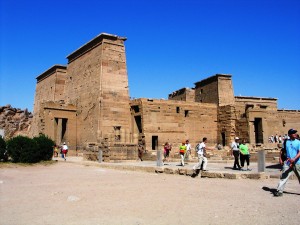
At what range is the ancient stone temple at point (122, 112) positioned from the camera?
25.9 meters

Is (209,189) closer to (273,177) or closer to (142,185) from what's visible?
(142,185)

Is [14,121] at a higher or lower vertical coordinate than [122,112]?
higher

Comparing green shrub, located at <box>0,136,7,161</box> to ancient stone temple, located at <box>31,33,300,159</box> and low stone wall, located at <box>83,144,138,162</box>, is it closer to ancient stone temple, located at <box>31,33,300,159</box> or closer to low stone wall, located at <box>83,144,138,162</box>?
low stone wall, located at <box>83,144,138,162</box>

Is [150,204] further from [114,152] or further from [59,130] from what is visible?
[59,130]

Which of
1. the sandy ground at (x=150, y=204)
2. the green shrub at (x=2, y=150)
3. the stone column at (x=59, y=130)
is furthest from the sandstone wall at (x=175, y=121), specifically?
the sandy ground at (x=150, y=204)

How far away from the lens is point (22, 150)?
691 inches

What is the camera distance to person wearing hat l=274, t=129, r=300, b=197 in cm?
728

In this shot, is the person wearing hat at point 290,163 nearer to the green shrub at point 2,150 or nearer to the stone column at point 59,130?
the green shrub at point 2,150

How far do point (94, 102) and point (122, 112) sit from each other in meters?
2.52

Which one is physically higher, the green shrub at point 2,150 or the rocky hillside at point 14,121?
the rocky hillside at point 14,121

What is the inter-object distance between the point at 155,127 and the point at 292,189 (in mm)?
20075

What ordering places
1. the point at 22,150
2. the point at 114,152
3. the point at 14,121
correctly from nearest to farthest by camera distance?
the point at 22,150 → the point at 114,152 → the point at 14,121

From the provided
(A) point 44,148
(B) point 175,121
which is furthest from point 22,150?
(B) point 175,121

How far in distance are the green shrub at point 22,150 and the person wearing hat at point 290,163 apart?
46.8ft
